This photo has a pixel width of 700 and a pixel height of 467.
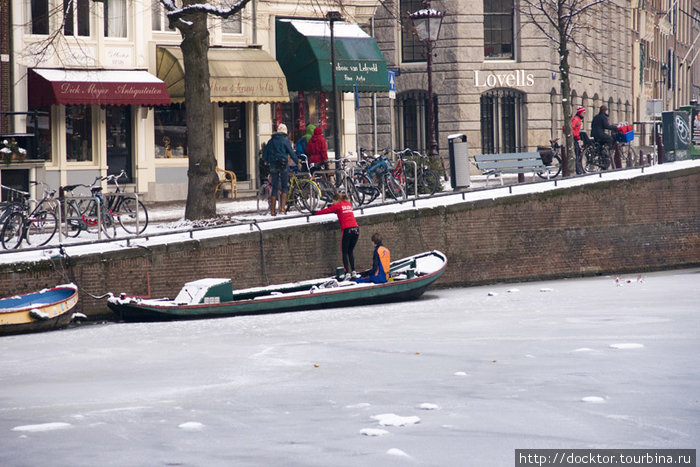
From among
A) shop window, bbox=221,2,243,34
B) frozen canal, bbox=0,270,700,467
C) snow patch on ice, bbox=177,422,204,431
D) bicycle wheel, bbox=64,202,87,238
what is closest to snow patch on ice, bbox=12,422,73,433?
frozen canal, bbox=0,270,700,467

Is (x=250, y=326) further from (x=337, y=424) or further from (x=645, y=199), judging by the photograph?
(x=645, y=199)

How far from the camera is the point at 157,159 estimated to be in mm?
29422

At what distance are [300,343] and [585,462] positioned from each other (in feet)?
25.8

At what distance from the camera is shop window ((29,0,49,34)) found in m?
27.7

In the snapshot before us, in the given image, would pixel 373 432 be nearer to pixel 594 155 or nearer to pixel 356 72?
pixel 594 155

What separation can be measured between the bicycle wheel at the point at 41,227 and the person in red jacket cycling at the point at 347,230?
4.73m

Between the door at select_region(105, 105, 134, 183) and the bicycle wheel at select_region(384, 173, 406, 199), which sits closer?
the bicycle wheel at select_region(384, 173, 406, 199)

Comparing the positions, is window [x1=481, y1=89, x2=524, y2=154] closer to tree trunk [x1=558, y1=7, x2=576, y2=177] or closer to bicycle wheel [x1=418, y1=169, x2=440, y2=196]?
tree trunk [x1=558, y1=7, x2=576, y2=177]

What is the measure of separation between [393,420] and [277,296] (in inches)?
360

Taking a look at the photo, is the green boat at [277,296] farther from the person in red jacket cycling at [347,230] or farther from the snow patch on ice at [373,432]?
A: the snow patch on ice at [373,432]

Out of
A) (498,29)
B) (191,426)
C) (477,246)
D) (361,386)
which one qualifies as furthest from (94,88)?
(191,426)

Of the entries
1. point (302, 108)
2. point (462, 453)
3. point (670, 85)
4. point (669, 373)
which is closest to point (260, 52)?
point (302, 108)

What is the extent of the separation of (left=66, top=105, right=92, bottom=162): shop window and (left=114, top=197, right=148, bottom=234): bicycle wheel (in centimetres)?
586

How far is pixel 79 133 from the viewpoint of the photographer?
28406 millimetres
